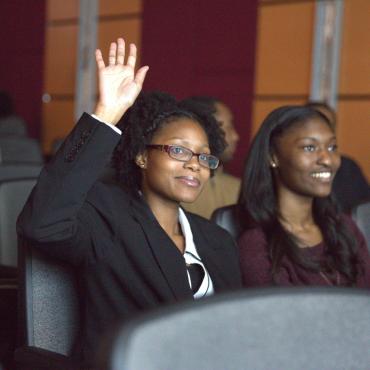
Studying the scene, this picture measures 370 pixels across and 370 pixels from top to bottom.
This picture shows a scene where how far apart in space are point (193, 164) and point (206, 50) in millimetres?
5306

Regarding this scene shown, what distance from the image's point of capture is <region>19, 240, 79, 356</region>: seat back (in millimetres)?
2055

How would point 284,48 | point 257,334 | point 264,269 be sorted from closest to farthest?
point 257,334
point 264,269
point 284,48

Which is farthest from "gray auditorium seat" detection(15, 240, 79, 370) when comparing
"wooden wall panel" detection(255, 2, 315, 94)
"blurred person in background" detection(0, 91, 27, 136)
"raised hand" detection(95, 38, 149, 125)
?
"blurred person in background" detection(0, 91, 27, 136)

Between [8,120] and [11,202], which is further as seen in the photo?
[8,120]

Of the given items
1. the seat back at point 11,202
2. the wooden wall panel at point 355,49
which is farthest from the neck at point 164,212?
the wooden wall panel at point 355,49

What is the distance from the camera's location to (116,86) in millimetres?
Answer: 1987

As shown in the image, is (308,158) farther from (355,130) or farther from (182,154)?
(355,130)

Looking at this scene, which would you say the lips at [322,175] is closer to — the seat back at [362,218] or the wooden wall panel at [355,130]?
the seat back at [362,218]

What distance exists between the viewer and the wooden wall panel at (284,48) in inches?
257

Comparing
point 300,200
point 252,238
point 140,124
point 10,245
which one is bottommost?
point 10,245

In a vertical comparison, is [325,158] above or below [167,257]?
above

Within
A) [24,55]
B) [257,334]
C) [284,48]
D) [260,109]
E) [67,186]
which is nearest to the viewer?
[257,334]

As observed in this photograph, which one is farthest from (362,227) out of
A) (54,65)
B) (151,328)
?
(54,65)

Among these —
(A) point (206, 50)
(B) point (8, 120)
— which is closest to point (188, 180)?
(A) point (206, 50)
